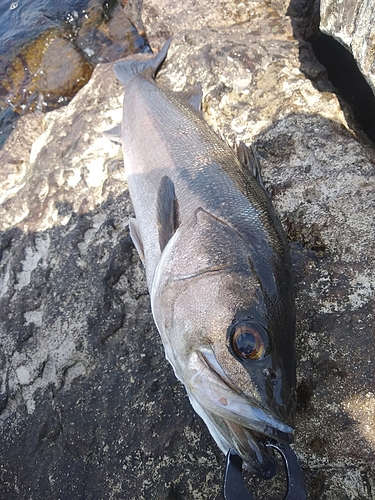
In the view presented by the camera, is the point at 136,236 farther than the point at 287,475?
Yes

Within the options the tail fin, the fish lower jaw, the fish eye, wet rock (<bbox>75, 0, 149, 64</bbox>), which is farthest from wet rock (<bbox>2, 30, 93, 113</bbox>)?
the fish lower jaw

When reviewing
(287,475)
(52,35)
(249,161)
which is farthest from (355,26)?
(52,35)

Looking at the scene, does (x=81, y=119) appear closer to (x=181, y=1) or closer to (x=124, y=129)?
(x=124, y=129)

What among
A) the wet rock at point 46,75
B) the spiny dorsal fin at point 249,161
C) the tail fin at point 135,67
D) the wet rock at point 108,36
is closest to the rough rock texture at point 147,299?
the tail fin at point 135,67

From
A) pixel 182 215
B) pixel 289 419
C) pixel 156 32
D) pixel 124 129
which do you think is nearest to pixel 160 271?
pixel 182 215

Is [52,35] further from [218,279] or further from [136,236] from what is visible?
[218,279]
